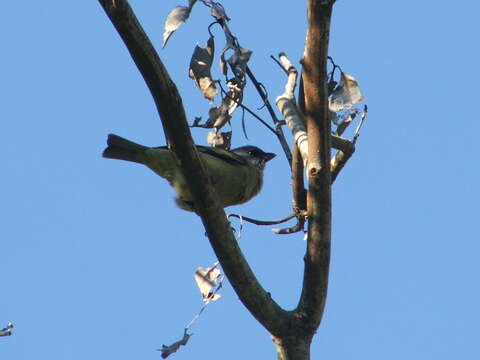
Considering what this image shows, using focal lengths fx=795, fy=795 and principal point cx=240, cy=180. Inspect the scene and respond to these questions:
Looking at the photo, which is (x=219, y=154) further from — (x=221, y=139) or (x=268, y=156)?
(x=268, y=156)

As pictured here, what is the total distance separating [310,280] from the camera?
3605 millimetres

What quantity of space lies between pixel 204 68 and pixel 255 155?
2550 mm

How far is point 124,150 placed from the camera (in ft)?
20.0

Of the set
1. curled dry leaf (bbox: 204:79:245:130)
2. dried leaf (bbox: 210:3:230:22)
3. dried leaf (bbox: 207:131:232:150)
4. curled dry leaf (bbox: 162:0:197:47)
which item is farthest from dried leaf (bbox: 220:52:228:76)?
dried leaf (bbox: 207:131:232:150)

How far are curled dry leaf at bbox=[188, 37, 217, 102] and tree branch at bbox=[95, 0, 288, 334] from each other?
110cm

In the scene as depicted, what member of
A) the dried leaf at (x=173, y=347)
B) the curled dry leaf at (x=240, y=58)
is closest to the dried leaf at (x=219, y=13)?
the curled dry leaf at (x=240, y=58)

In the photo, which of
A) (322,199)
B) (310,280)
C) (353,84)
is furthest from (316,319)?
(353,84)

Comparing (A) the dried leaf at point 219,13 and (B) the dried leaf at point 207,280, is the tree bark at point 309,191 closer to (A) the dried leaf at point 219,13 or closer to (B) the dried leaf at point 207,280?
(B) the dried leaf at point 207,280

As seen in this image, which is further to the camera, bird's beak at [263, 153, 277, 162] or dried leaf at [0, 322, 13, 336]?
bird's beak at [263, 153, 277, 162]

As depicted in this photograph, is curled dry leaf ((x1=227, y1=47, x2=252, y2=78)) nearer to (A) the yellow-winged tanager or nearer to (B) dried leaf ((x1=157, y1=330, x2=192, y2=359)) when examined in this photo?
(B) dried leaf ((x1=157, y1=330, x2=192, y2=359))

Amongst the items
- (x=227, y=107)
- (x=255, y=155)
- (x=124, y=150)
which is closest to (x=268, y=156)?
(x=255, y=155)

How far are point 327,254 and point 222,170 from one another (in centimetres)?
261

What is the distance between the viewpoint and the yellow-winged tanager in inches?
234

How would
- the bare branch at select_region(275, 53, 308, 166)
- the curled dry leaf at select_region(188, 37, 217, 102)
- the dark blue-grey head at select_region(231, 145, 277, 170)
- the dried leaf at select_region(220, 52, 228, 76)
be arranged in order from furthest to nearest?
the dark blue-grey head at select_region(231, 145, 277, 170) < the curled dry leaf at select_region(188, 37, 217, 102) < the dried leaf at select_region(220, 52, 228, 76) < the bare branch at select_region(275, 53, 308, 166)
